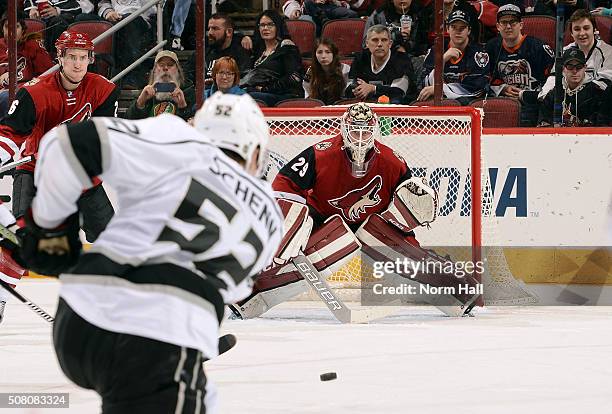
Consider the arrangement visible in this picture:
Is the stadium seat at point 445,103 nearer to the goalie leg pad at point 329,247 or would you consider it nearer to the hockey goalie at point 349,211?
the hockey goalie at point 349,211

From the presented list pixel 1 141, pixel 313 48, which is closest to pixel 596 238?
pixel 313 48

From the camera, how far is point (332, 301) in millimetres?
5543

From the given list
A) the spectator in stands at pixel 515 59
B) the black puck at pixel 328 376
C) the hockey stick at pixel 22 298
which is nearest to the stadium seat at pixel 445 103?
the spectator in stands at pixel 515 59

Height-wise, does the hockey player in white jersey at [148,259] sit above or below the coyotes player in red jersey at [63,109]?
above

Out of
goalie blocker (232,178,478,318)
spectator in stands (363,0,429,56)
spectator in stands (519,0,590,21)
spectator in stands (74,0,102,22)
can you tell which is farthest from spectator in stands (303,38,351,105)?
spectator in stands (74,0,102,22)

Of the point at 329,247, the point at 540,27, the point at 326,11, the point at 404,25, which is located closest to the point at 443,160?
the point at 329,247

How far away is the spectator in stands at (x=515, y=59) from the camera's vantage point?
7238 mm

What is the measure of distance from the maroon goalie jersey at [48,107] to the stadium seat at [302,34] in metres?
2.69

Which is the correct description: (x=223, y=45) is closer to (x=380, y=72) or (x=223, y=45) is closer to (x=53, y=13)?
(x=380, y=72)

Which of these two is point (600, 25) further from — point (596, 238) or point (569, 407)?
point (569, 407)

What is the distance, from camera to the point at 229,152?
2.05 meters

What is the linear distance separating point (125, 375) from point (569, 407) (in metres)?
1.79

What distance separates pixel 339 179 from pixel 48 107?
134 cm

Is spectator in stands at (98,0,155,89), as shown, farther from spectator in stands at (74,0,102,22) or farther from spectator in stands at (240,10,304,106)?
spectator in stands at (240,10,304,106)
